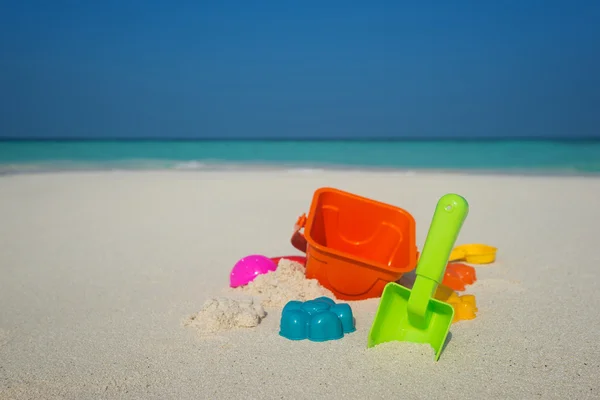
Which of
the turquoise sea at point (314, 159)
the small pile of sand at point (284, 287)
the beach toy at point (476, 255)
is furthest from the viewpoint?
the turquoise sea at point (314, 159)

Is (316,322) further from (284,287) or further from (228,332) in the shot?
(284,287)

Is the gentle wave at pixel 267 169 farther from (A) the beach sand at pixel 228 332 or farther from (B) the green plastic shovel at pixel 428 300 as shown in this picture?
(B) the green plastic shovel at pixel 428 300

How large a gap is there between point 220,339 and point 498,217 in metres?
4.00

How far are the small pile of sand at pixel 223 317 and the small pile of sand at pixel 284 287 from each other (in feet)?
0.81

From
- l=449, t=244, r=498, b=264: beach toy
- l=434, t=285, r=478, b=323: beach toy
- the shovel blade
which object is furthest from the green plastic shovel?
l=449, t=244, r=498, b=264: beach toy

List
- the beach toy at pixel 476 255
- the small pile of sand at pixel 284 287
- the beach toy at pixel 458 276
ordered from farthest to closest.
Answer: the beach toy at pixel 476 255
the beach toy at pixel 458 276
the small pile of sand at pixel 284 287

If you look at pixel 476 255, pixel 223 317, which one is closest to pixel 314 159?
pixel 476 255

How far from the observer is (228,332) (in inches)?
98.2

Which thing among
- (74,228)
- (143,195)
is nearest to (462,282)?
(74,228)

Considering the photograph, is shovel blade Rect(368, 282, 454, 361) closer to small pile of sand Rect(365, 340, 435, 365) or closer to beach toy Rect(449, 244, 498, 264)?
small pile of sand Rect(365, 340, 435, 365)

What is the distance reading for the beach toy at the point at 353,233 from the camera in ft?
9.61

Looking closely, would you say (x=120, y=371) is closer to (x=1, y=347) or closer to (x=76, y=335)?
(x=76, y=335)

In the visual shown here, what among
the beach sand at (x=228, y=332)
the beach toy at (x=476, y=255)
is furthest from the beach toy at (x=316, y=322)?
the beach toy at (x=476, y=255)

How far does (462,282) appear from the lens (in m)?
3.17
